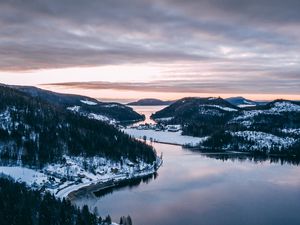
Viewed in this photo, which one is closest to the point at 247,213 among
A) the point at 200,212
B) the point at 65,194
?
the point at 200,212

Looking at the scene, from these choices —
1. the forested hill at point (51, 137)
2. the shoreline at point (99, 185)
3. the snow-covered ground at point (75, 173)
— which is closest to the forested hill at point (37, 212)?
the shoreline at point (99, 185)

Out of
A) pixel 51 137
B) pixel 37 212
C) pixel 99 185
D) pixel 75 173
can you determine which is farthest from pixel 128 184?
pixel 37 212

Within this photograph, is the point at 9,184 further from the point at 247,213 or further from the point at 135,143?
the point at 135,143

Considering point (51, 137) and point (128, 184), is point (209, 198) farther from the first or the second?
point (51, 137)

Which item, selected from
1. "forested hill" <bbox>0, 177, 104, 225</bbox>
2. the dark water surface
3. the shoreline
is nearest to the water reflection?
the shoreline

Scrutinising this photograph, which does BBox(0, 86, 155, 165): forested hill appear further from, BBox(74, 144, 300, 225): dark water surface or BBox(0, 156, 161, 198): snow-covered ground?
BBox(74, 144, 300, 225): dark water surface

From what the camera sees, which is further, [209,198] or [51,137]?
[51,137]
